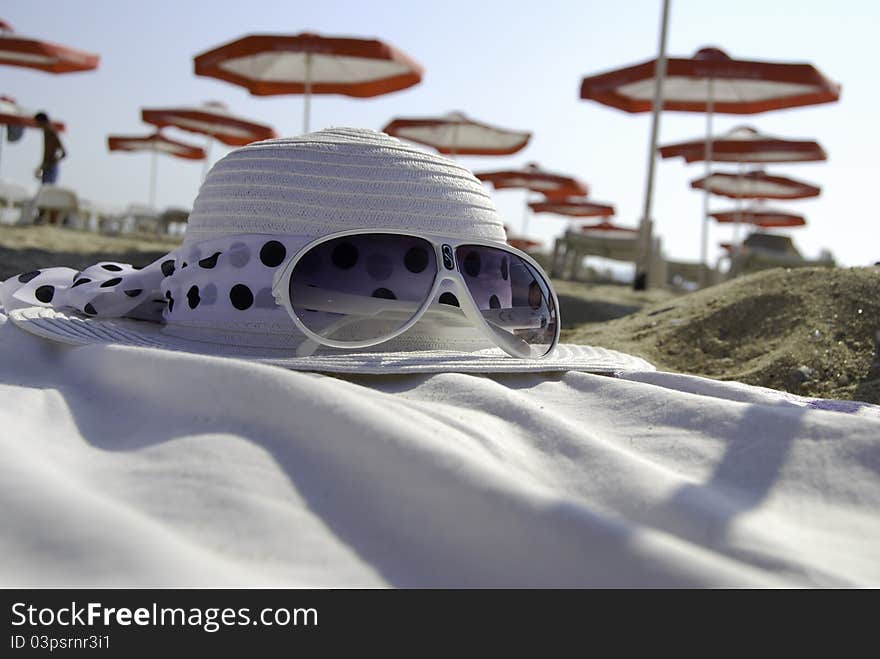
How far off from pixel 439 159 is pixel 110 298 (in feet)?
2.96

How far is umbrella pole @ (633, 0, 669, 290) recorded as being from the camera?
6.63 metres

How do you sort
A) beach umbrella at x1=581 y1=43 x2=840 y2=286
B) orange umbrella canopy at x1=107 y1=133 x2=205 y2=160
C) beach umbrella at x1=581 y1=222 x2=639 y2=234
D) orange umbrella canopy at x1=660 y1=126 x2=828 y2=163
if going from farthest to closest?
beach umbrella at x1=581 y1=222 x2=639 y2=234 → orange umbrella canopy at x1=107 y1=133 x2=205 y2=160 → orange umbrella canopy at x1=660 y1=126 x2=828 y2=163 → beach umbrella at x1=581 y1=43 x2=840 y2=286

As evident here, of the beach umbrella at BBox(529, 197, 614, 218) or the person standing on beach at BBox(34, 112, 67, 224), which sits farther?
the beach umbrella at BBox(529, 197, 614, 218)

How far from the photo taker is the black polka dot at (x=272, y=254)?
5.21 ft

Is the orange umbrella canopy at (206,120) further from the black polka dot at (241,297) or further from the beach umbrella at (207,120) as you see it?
the black polka dot at (241,297)

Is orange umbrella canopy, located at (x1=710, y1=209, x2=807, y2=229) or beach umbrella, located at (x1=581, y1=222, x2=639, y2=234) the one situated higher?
orange umbrella canopy, located at (x1=710, y1=209, x2=807, y2=229)

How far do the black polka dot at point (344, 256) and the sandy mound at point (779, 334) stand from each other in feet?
4.99

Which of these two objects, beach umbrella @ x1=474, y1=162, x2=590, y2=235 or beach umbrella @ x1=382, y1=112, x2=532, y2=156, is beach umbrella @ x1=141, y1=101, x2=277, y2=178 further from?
beach umbrella @ x1=474, y1=162, x2=590, y2=235

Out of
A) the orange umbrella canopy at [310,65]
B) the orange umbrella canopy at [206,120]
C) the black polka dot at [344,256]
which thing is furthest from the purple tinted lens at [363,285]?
the orange umbrella canopy at [206,120]

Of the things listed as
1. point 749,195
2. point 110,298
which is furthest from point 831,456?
point 749,195

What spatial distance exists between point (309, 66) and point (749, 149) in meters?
5.58

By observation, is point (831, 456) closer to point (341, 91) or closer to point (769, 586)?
point (769, 586)

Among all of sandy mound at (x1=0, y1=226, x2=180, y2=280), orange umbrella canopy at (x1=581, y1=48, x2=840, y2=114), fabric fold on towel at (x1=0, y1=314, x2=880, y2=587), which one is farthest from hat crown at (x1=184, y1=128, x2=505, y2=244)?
orange umbrella canopy at (x1=581, y1=48, x2=840, y2=114)

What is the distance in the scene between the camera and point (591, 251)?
31.0 feet
